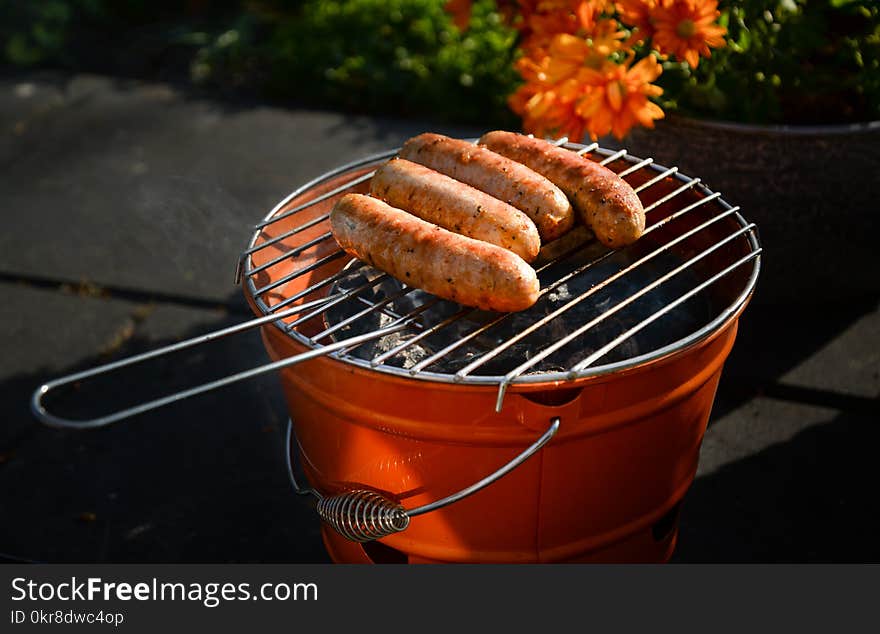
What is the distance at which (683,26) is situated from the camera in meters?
2.40

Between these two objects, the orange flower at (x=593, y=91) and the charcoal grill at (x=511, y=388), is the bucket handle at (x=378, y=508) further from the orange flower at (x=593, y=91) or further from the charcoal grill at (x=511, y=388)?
the orange flower at (x=593, y=91)

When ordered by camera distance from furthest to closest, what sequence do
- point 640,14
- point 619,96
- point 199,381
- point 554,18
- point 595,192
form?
1. point 199,381
2. point 554,18
3. point 640,14
4. point 619,96
5. point 595,192

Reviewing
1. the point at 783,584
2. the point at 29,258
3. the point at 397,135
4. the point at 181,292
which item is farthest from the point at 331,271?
the point at 397,135

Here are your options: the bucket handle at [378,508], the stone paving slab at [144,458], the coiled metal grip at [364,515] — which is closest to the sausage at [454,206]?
the bucket handle at [378,508]

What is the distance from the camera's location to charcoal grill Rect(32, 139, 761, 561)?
1823 millimetres

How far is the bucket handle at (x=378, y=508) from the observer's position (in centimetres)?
182

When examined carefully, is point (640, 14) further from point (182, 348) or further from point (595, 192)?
point (182, 348)

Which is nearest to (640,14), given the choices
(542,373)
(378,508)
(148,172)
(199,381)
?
(542,373)

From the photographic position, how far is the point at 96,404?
11.0 ft

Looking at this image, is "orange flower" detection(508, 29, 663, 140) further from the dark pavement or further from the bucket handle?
the dark pavement

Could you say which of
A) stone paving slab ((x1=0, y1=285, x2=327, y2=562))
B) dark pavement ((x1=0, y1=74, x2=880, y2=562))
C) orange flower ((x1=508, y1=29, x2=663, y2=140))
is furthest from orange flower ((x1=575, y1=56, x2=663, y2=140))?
stone paving slab ((x1=0, y1=285, x2=327, y2=562))

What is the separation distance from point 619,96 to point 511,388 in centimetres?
98

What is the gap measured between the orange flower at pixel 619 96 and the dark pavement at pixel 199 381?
127 centimetres

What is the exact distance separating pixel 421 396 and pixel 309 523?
4.10 ft
